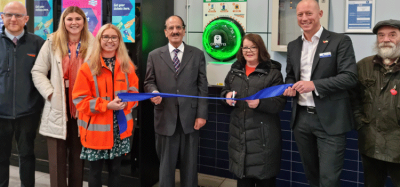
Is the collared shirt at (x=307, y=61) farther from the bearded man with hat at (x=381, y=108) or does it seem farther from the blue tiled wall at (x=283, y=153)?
the blue tiled wall at (x=283, y=153)

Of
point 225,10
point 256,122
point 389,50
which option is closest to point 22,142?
point 256,122

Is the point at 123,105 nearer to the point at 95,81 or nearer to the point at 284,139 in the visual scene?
the point at 95,81

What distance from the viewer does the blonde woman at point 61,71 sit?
10.0 ft

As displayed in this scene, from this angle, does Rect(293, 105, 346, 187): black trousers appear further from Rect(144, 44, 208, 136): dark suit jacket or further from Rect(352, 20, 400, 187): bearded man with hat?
Rect(144, 44, 208, 136): dark suit jacket

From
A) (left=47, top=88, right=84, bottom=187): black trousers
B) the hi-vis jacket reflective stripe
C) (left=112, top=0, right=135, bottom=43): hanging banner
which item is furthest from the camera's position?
(left=112, top=0, right=135, bottom=43): hanging banner

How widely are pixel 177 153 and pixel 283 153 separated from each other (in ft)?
3.83

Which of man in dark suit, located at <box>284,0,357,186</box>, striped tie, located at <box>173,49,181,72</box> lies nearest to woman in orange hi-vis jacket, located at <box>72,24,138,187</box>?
striped tie, located at <box>173,49,181,72</box>

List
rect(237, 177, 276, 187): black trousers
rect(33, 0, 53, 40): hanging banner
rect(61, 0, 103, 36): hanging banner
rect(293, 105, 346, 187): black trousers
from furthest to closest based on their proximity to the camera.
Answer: rect(33, 0, 53, 40): hanging banner, rect(61, 0, 103, 36): hanging banner, rect(237, 177, 276, 187): black trousers, rect(293, 105, 346, 187): black trousers

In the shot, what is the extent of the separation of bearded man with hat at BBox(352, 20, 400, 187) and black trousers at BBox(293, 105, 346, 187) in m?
0.20

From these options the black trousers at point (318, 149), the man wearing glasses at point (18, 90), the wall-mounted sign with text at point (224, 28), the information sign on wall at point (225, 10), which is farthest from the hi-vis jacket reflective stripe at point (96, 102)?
the black trousers at point (318, 149)

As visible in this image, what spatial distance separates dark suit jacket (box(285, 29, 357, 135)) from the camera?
2488 mm

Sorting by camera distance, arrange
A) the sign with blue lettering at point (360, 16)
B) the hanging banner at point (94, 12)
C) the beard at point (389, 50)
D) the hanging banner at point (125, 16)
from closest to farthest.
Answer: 1. the beard at point (389, 50)
2. the sign with blue lettering at point (360, 16)
3. the hanging banner at point (125, 16)
4. the hanging banner at point (94, 12)

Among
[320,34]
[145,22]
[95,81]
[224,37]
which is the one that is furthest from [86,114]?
[320,34]

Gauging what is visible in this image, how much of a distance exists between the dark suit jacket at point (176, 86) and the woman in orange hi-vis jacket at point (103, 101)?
27 centimetres
